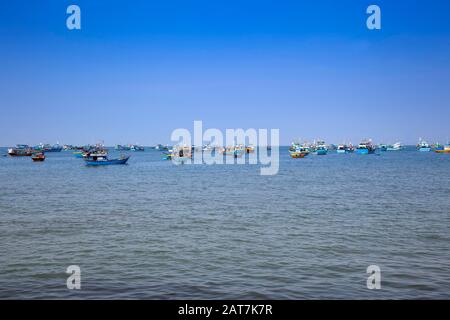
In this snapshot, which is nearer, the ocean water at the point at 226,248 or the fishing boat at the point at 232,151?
the ocean water at the point at 226,248

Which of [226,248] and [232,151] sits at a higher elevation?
[232,151]

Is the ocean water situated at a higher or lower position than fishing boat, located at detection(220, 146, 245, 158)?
lower

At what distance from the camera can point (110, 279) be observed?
44.6ft

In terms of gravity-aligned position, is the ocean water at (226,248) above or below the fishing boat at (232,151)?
below

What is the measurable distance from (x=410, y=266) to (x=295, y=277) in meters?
4.68

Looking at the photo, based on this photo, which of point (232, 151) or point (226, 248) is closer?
point (226, 248)

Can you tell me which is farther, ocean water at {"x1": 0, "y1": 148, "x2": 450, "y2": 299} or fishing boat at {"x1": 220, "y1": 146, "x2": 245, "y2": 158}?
fishing boat at {"x1": 220, "y1": 146, "x2": 245, "y2": 158}

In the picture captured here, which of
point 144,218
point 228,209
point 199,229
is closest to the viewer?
point 199,229

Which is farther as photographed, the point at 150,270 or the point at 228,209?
the point at 228,209

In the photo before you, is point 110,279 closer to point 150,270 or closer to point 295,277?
point 150,270
